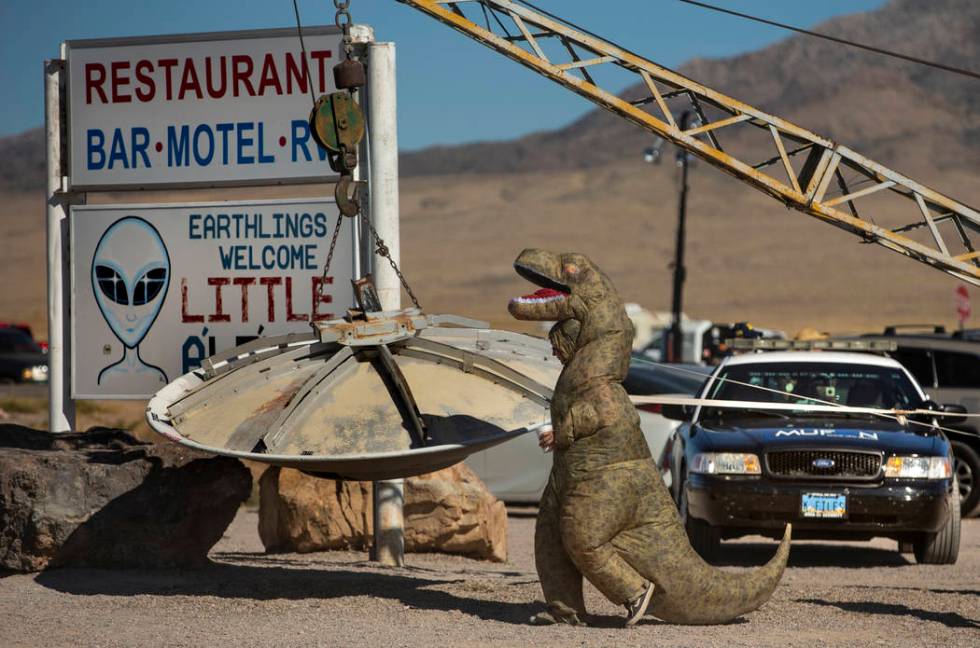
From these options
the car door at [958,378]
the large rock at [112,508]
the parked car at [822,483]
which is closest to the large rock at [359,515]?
the parked car at [822,483]

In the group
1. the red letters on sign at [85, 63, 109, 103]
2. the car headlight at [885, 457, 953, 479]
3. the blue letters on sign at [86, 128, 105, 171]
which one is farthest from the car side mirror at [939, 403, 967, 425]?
the red letters on sign at [85, 63, 109, 103]

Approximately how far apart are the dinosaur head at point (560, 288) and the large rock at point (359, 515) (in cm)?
416

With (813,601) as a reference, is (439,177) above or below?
above

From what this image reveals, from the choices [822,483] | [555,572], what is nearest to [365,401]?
[555,572]

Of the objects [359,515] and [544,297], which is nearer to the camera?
[544,297]

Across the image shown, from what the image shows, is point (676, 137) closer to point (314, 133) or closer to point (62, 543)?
point (314, 133)

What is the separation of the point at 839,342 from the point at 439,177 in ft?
564

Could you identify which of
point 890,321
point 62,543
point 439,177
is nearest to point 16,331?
point 62,543

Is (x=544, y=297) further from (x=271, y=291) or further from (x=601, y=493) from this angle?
(x=271, y=291)

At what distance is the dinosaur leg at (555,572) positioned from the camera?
7996mm

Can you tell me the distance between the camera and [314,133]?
9.63m

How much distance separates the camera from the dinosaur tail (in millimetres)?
7941

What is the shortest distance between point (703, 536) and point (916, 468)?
1.69 meters

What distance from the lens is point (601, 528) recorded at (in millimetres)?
7711
